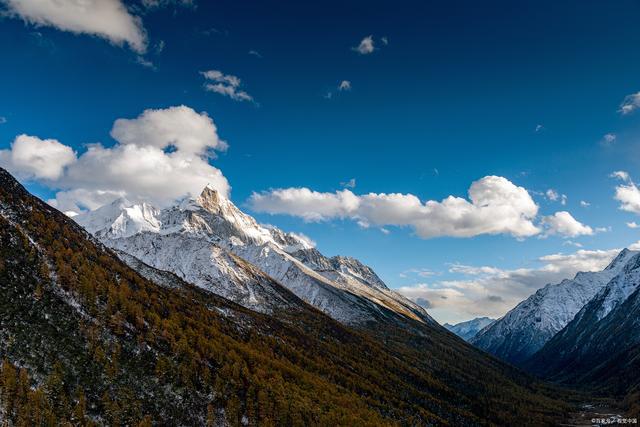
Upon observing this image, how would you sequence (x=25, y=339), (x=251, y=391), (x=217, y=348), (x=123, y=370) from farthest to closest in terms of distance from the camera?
1. (x=217, y=348)
2. (x=251, y=391)
3. (x=123, y=370)
4. (x=25, y=339)

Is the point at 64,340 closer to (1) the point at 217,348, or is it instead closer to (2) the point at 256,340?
(1) the point at 217,348

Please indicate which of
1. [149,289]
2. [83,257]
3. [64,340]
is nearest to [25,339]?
[64,340]

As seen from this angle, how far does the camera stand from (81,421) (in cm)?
9844

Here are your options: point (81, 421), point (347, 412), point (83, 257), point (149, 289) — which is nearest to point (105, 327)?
point (81, 421)

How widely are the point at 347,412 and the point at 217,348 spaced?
46535 millimetres

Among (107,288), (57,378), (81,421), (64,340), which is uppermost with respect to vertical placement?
(107,288)

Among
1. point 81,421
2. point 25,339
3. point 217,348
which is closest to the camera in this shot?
point 81,421

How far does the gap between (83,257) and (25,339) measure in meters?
53.4

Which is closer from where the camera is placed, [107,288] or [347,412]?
[107,288]

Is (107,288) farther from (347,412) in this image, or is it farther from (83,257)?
(347,412)

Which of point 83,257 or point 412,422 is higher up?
point 83,257

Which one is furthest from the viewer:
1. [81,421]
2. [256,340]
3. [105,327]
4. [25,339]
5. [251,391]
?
[256,340]

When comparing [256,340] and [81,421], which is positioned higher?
[256,340]

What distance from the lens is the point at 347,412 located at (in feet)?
520
